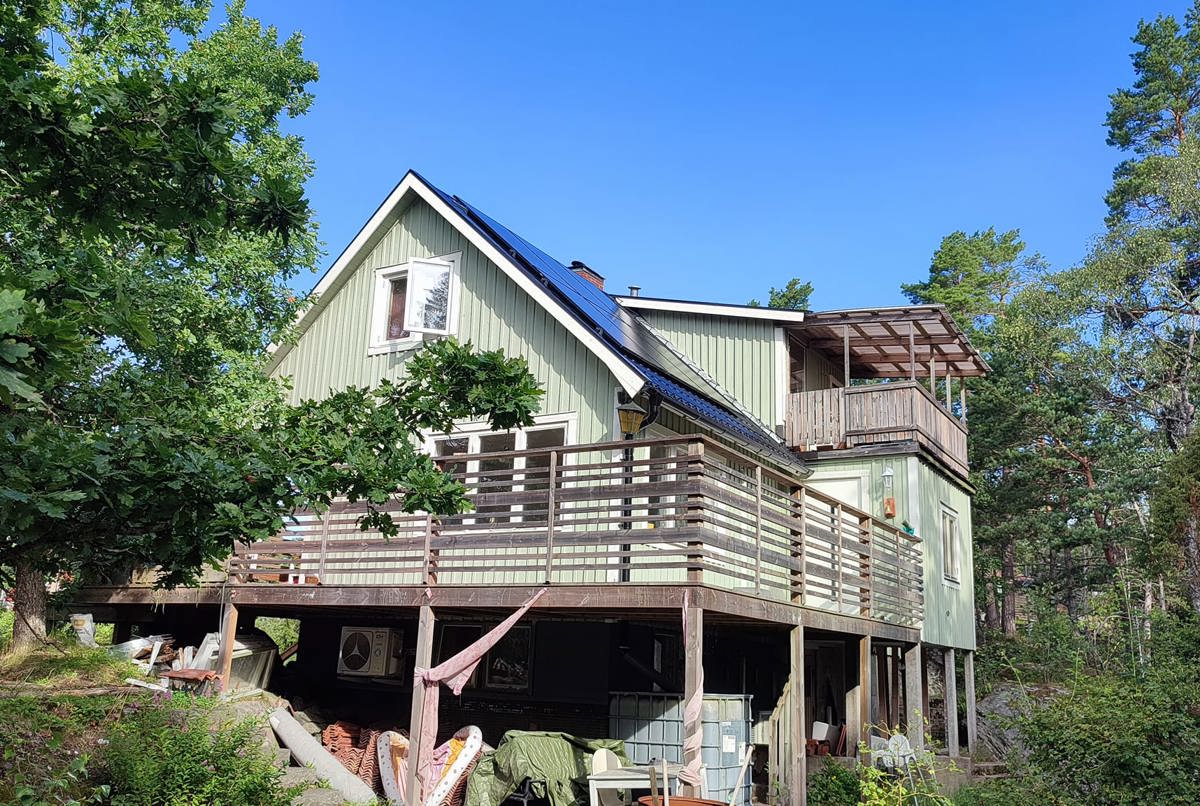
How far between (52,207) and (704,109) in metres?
21.0

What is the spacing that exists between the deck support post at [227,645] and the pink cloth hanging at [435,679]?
13.2ft

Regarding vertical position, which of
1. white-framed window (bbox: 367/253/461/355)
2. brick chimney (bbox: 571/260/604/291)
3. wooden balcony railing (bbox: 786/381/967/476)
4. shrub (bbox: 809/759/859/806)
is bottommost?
shrub (bbox: 809/759/859/806)

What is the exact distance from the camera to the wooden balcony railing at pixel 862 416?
18.3 m

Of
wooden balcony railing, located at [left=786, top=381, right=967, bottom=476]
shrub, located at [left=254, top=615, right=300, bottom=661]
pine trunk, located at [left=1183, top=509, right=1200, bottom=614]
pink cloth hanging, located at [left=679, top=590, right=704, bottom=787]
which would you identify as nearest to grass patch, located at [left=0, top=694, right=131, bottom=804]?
pink cloth hanging, located at [left=679, top=590, right=704, bottom=787]

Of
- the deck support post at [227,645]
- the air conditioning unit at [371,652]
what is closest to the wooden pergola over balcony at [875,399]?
the air conditioning unit at [371,652]

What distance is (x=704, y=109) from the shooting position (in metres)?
24.9

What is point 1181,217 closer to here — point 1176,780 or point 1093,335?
point 1093,335

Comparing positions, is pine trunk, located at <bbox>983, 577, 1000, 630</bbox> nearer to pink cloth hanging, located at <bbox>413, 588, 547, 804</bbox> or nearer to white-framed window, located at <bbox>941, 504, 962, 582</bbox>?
white-framed window, located at <bbox>941, 504, 962, 582</bbox>

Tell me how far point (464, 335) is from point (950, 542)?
36.3ft

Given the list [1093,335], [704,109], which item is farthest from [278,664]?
[1093,335]

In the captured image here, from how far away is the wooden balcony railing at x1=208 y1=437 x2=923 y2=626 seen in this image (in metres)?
11.1

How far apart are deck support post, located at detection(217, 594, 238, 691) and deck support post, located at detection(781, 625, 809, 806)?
7759 mm

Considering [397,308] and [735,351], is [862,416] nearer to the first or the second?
[735,351]

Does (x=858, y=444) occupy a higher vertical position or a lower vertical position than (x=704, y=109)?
lower
